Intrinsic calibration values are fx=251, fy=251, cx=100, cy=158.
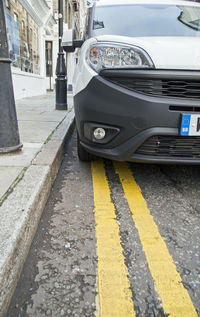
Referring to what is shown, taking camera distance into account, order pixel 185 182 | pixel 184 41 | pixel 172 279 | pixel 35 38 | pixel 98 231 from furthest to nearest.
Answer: pixel 35 38 → pixel 185 182 → pixel 184 41 → pixel 98 231 → pixel 172 279

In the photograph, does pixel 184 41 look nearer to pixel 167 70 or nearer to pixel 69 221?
pixel 167 70

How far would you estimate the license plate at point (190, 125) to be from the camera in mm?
1864

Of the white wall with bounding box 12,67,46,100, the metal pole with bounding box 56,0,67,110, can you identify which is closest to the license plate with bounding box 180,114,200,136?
the metal pole with bounding box 56,0,67,110

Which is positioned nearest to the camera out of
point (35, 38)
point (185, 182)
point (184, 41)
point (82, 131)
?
point (184, 41)

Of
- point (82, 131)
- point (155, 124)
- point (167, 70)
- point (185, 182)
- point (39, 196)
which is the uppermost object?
point (167, 70)

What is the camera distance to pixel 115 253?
1.47m

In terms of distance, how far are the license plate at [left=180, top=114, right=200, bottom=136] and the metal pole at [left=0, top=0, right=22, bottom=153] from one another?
1.58 m

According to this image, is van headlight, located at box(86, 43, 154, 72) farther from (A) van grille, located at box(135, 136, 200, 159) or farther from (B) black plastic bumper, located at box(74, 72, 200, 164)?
(A) van grille, located at box(135, 136, 200, 159)

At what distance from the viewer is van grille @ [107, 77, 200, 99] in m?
1.87

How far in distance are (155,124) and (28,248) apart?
1220 millimetres

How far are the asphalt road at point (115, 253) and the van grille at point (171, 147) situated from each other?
1.35 feet

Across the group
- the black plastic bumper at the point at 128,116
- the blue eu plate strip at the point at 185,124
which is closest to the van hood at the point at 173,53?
the black plastic bumper at the point at 128,116

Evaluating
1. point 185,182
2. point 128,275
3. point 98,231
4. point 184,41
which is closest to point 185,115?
point 184,41

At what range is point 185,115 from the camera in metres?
1.86
